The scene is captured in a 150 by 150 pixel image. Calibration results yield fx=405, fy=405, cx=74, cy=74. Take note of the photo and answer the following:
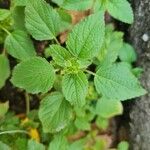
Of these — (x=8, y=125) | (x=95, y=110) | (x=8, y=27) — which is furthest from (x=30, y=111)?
(x=8, y=27)

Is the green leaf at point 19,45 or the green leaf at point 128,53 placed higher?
the green leaf at point 19,45

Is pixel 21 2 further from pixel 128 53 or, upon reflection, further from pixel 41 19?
pixel 128 53

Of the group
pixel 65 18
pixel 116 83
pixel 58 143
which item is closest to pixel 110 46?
pixel 65 18

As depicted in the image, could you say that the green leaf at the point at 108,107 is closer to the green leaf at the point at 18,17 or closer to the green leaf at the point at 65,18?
the green leaf at the point at 65,18

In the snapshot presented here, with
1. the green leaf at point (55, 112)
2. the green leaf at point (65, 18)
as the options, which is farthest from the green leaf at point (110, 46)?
the green leaf at point (55, 112)

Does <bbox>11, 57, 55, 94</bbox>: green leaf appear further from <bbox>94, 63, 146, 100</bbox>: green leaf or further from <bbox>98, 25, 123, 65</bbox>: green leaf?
<bbox>98, 25, 123, 65</bbox>: green leaf

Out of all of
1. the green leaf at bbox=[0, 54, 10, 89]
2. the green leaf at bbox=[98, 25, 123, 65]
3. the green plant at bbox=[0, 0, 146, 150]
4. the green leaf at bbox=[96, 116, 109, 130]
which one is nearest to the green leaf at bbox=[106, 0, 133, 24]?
the green plant at bbox=[0, 0, 146, 150]

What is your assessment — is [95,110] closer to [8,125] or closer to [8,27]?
[8,125]
